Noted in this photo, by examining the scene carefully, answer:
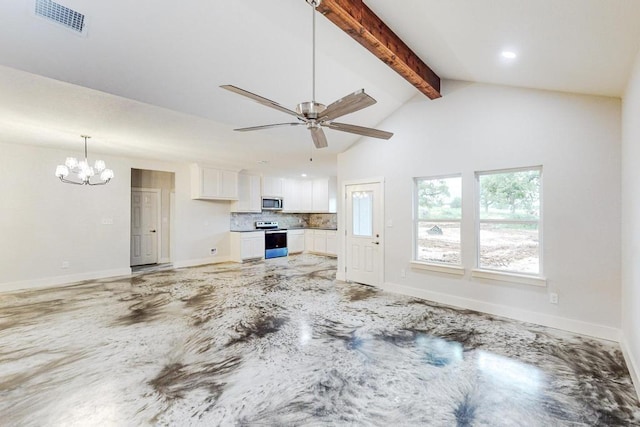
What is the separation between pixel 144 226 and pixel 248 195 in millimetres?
2773

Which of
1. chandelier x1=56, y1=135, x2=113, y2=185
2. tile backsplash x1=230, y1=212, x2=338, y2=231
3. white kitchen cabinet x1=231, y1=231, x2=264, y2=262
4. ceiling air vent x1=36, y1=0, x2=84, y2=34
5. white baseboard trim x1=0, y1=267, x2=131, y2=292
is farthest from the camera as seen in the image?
tile backsplash x1=230, y1=212, x2=338, y2=231

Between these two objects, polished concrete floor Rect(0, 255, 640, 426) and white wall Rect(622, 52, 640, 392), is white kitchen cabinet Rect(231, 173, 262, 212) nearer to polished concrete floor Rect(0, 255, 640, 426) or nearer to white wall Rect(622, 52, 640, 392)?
polished concrete floor Rect(0, 255, 640, 426)

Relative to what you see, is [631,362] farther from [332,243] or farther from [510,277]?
[332,243]

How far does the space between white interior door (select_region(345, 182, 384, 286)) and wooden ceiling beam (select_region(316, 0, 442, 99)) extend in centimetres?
195

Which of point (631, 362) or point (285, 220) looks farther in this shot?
point (285, 220)

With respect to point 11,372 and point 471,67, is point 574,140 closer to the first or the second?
point 471,67

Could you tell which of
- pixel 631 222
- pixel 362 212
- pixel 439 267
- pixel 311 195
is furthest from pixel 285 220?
pixel 631 222

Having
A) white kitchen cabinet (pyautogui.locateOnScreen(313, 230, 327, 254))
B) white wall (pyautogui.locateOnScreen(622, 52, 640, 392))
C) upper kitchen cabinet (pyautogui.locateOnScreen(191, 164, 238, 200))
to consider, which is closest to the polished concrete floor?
white wall (pyautogui.locateOnScreen(622, 52, 640, 392))

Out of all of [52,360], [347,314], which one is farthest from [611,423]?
[52,360]

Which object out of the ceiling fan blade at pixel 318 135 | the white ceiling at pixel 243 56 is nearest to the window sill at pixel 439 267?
the white ceiling at pixel 243 56

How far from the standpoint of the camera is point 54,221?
17.6 feet

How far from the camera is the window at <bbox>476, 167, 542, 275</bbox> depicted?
3.56m

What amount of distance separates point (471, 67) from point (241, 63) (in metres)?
2.64

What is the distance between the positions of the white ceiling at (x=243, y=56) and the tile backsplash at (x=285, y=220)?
4395 millimetres
